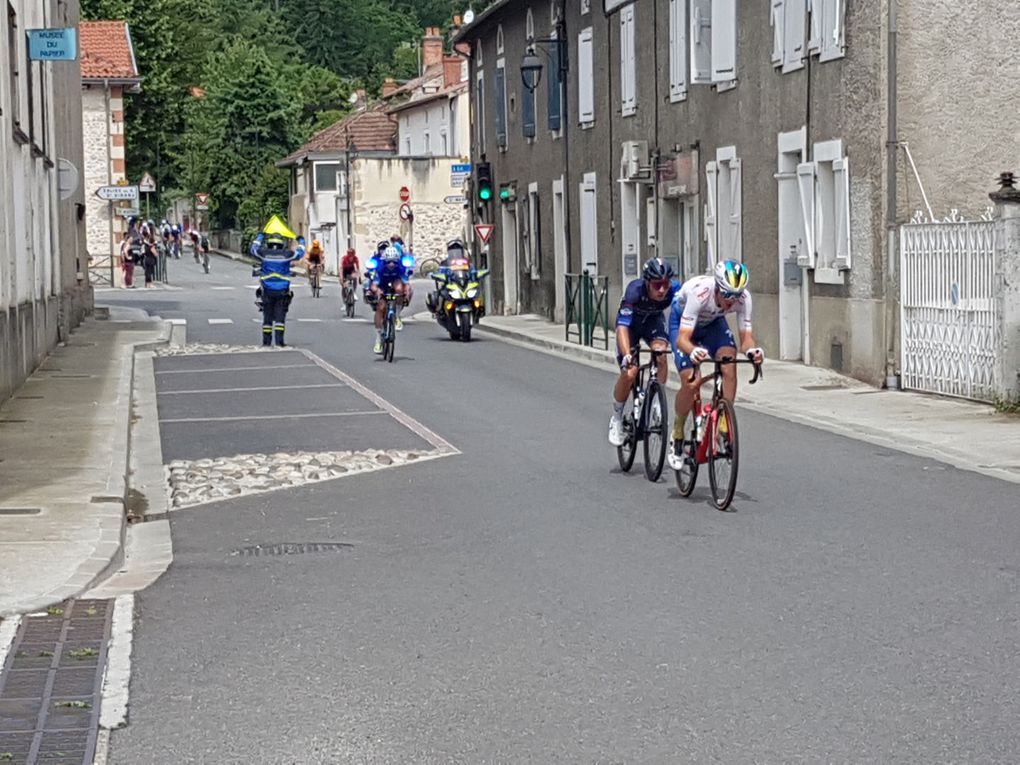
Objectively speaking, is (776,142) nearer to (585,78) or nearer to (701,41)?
(701,41)

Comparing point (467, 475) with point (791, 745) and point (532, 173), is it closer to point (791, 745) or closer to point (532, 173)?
point (791, 745)

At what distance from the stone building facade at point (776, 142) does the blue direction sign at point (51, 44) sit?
29.6 ft

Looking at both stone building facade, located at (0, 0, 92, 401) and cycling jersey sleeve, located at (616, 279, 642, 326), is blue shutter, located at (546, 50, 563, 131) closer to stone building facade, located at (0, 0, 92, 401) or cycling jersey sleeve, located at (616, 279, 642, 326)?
stone building facade, located at (0, 0, 92, 401)

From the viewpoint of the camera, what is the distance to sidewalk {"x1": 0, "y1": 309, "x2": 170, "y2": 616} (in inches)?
Answer: 355

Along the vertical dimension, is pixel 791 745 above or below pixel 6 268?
below

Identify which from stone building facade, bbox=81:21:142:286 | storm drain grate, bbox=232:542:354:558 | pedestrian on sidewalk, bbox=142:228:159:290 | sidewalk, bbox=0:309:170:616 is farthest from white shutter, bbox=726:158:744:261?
stone building facade, bbox=81:21:142:286

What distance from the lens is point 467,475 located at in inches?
509

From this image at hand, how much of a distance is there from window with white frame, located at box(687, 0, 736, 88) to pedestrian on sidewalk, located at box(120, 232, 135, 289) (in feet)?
110

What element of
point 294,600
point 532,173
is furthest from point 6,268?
point 532,173

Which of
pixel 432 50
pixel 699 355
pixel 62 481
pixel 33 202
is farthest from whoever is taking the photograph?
pixel 432 50

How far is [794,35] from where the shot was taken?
889 inches

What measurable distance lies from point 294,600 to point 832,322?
14299 millimetres

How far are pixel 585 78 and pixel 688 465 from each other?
2308 centimetres

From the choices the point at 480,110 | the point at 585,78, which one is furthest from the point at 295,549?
the point at 480,110
